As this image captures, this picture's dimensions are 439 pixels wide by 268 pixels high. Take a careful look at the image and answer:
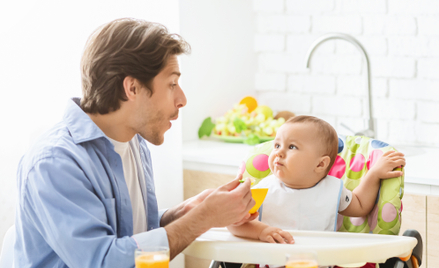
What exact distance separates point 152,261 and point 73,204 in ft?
0.83

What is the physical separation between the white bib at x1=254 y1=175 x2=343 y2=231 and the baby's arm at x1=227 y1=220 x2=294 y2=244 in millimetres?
206

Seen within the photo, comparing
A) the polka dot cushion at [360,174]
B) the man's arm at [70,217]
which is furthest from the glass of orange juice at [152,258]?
the polka dot cushion at [360,174]

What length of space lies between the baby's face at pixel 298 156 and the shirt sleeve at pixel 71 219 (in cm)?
51

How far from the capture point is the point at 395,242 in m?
1.19

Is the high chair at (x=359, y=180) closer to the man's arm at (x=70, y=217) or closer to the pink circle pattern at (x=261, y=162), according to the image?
the pink circle pattern at (x=261, y=162)

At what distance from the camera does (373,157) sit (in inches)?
61.6

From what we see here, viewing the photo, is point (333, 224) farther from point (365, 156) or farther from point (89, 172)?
point (89, 172)

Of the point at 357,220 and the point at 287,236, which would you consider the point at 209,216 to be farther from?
the point at 357,220

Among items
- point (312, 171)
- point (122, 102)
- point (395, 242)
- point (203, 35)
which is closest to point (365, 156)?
point (312, 171)

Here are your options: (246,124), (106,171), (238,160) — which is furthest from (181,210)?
(246,124)

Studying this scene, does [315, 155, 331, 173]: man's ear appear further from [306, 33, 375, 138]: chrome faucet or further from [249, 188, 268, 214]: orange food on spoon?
[306, 33, 375, 138]: chrome faucet

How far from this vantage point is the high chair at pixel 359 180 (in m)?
1.45

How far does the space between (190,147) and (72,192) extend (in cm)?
148

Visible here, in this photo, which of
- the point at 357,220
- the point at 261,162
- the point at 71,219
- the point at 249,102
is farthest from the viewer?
the point at 249,102
